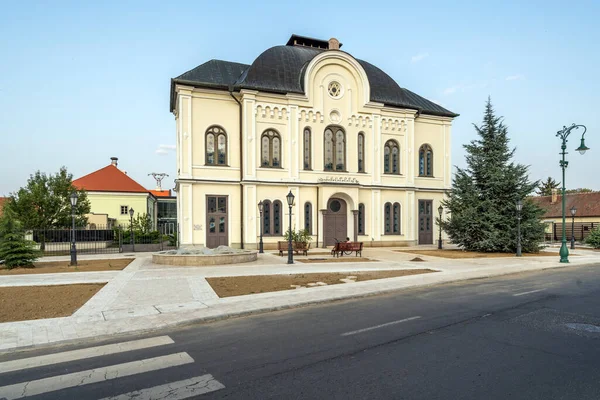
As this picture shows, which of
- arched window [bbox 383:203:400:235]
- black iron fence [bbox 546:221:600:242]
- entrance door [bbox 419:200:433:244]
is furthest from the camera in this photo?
black iron fence [bbox 546:221:600:242]

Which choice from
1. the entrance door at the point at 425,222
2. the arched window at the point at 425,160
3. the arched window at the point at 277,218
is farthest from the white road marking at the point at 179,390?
the arched window at the point at 425,160

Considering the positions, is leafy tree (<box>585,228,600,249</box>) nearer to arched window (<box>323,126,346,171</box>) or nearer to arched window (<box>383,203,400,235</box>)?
arched window (<box>383,203,400,235</box>)

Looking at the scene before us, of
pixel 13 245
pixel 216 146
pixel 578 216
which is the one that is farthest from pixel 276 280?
pixel 578 216

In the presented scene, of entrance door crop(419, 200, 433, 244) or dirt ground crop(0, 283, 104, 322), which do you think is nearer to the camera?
dirt ground crop(0, 283, 104, 322)

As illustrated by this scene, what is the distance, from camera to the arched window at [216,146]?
88.4 ft

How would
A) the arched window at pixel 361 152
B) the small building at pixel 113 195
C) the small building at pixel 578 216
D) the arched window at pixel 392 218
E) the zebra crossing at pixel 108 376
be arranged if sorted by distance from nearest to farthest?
the zebra crossing at pixel 108 376, the arched window at pixel 361 152, the arched window at pixel 392 218, the small building at pixel 578 216, the small building at pixel 113 195

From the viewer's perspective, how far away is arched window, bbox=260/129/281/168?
27875mm

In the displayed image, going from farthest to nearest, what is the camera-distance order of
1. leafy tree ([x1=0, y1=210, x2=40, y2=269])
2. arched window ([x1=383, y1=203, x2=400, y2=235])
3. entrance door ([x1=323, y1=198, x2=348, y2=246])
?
arched window ([x1=383, y1=203, x2=400, y2=235])
entrance door ([x1=323, y1=198, x2=348, y2=246])
leafy tree ([x1=0, y1=210, x2=40, y2=269])

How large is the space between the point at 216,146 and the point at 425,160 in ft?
59.4

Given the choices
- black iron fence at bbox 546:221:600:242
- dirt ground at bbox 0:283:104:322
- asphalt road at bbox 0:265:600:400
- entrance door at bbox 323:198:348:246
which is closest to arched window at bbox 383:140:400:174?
entrance door at bbox 323:198:348:246

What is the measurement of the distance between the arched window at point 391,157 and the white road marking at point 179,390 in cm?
2823

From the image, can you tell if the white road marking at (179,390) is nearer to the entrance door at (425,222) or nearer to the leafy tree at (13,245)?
the leafy tree at (13,245)

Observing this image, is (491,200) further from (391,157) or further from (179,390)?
(179,390)

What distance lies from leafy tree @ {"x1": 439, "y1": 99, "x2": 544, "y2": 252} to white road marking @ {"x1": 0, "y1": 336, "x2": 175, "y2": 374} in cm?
2351
